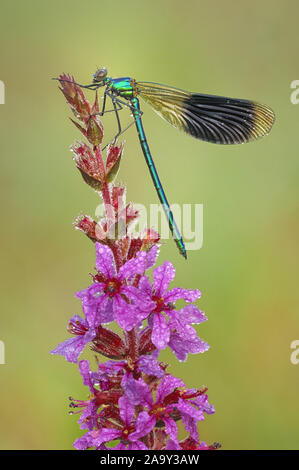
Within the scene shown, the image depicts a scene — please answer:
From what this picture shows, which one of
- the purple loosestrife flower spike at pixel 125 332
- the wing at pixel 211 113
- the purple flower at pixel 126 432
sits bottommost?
the purple flower at pixel 126 432

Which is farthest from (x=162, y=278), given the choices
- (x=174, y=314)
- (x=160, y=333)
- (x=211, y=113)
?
(x=211, y=113)

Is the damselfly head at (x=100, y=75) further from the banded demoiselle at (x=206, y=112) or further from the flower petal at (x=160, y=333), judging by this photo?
the flower petal at (x=160, y=333)

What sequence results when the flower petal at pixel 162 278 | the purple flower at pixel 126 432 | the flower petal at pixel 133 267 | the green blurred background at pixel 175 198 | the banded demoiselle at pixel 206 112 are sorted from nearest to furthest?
1. the purple flower at pixel 126 432
2. the flower petal at pixel 133 267
3. the flower petal at pixel 162 278
4. the banded demoiselle at pixel 206 112
5. the green blurred background at pixel 175 198

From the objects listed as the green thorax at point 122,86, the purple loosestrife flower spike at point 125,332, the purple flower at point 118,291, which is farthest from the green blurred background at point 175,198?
the purple flower at point 118,291

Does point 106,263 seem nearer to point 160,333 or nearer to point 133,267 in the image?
point 133,267

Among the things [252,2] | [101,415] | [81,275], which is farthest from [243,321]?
[252,2]

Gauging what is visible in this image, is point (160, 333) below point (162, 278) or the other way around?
below
